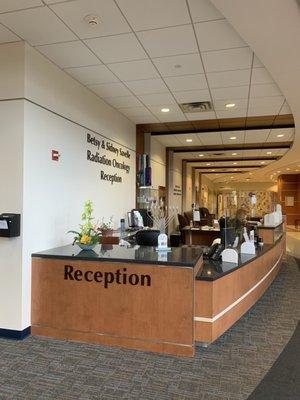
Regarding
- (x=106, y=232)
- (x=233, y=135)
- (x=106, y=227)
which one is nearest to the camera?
(x=106, y=232)

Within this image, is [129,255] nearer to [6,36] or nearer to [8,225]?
[8,225]

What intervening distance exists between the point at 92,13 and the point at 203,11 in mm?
1031

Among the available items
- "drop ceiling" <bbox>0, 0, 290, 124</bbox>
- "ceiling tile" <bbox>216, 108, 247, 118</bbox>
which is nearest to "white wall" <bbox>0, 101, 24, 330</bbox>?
"drop ceiling" <bbox>0, 0, 290, 124</bbox>

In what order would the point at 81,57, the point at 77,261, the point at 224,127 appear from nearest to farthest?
the point at 77,261 → the point at 81,57 → the point at 224,127

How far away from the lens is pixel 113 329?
343 centimetres

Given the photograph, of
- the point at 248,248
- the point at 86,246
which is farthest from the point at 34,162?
the point at 248,248

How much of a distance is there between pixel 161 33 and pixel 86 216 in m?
2.29

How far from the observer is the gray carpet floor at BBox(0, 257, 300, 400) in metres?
2.57

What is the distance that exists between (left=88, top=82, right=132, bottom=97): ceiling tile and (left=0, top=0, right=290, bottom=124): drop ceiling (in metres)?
0.02

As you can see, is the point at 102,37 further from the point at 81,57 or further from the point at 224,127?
the point at 224,127

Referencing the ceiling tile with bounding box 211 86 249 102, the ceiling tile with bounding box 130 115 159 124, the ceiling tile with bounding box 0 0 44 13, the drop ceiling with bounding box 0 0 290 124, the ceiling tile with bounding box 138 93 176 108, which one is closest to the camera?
the ceiling tile with bounding box 0 0 44 13

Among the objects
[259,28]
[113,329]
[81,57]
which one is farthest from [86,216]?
[259,28]

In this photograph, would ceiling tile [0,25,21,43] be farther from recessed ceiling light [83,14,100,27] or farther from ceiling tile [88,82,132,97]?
ceiling tile [88,82,132,97]

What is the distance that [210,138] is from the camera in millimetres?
8703
